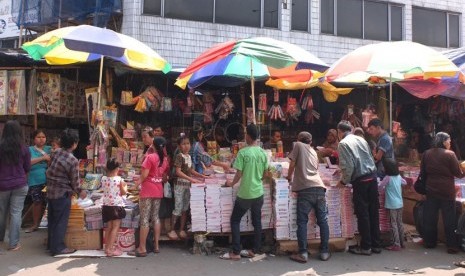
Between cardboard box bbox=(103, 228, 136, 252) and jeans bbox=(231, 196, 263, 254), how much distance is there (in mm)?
1438

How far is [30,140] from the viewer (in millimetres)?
8281

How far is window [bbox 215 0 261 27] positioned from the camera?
469 inches

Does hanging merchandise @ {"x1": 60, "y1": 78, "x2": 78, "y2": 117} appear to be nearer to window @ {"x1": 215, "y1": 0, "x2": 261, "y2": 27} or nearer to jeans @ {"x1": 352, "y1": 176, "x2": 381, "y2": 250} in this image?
window @ {"x1": 215, "y1": 0, "x2": 261, "y2": 27}

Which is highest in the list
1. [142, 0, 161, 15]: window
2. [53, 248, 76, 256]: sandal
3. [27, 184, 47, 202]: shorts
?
[142, 0, 161, 15]: window

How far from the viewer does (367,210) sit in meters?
6.24

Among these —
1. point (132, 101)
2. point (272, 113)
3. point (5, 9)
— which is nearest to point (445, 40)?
point (272, 113)

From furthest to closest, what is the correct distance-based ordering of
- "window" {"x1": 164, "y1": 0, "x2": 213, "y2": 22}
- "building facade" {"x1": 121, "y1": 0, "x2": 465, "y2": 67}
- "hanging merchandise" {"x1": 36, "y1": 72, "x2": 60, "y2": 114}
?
"window" {"x1": 164, "y1": 0, "x2": 213, "y2": 22} → "building facade" {"x1": 121, "y1": 0, "x2": 465, "y2": 67} → "hanging merchandise" {"x1": 36, "y1": 72, "x2": 60, "y2": 114}

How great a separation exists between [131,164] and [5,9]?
37.3 ft

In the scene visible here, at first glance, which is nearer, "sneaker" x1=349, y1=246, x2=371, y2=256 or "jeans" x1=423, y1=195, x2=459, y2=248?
"sneaker" x1=349, y1=246, x2=371, y2=256

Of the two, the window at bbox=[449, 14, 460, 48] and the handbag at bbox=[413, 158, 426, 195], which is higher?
the window at bbox=[449, 14, 460, 48]

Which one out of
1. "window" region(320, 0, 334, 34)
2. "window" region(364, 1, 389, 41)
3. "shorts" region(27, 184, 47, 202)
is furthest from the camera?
"window" region(364, 1, 389, 41)

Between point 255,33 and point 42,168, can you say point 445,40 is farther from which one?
point 42,168

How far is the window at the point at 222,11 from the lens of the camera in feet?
37.1

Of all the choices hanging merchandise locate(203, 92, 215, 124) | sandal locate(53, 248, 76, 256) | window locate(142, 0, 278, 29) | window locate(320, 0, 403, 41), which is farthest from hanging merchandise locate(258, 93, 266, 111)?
window locate(320, 0, 403, 41)
